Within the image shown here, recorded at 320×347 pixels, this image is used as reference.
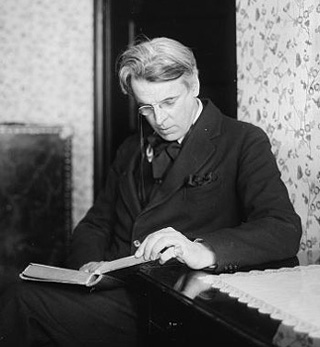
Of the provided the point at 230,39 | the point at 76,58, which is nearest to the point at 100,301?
the point at 230,39

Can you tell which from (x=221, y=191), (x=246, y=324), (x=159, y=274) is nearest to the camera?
(x=246, y=324)

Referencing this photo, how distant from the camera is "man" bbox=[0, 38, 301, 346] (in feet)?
5.86

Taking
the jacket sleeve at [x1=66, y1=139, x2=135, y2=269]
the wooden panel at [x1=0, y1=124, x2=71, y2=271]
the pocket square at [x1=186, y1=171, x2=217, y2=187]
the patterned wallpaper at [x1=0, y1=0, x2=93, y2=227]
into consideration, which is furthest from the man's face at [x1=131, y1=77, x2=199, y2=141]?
the patterned wallpaper at [x1=0, y1=0, x2=93, y2=227]

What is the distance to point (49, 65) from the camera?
4055 millimetres

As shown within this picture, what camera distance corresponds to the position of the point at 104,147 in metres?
4.04

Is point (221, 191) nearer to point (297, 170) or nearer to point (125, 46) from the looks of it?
point (297, 170)

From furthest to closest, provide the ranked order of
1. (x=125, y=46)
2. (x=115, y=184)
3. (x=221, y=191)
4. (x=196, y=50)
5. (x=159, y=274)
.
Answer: (x=125, y=46) < (x=196, y=50) < (x=115, y=184) < (x=221, y=191) < (x=159, y=274)

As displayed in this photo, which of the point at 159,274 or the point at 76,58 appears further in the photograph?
the point at 76,58

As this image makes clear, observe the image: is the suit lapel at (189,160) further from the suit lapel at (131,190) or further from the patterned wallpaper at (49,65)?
the patterned wallpaper at (49,65)

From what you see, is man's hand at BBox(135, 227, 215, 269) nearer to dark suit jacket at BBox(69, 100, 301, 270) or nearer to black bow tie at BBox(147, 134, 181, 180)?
dark suit jacket at BBox(69, 100, 301, 270)

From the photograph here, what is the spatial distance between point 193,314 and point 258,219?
0.66m

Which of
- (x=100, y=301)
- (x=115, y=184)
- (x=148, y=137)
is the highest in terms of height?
(x=148, y=137)

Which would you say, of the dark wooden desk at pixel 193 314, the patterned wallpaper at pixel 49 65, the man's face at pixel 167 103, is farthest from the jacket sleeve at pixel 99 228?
the patterned wallpaper at pixel 49 65

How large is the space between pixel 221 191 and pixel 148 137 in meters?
0.40
